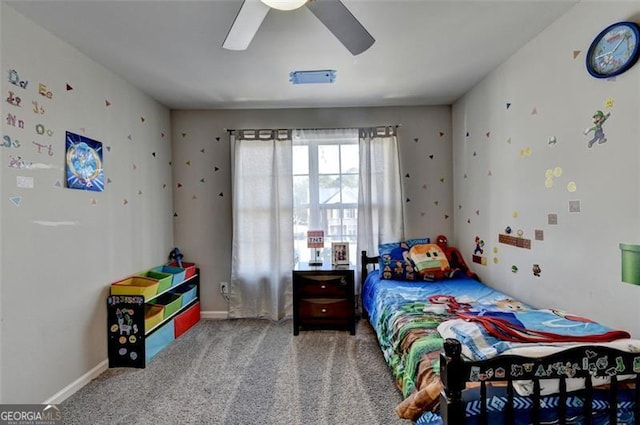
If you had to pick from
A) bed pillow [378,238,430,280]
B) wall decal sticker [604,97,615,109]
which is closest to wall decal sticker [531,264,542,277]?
bed pillow [378,238,430,280]

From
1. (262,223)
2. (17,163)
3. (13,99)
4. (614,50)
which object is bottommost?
(262,223)

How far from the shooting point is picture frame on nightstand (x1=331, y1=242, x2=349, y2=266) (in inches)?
125

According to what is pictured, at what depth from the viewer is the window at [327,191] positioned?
344 centimetres

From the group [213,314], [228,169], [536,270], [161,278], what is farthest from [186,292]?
[536,270]

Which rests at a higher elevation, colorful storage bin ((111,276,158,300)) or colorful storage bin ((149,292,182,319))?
colorful storage bin ((111,276,158,300))

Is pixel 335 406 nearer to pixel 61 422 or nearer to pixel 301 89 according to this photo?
pixel 61 422

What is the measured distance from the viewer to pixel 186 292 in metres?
3.16

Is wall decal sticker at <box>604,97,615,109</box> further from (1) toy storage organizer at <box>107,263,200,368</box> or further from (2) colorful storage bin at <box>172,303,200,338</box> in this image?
(2) colorful storage bin at <box>172,303,200,338</box>

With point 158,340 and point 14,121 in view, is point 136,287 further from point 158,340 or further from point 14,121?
point 14,121

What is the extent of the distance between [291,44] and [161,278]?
90.2 inches

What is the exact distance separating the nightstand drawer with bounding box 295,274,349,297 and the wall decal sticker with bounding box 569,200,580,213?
1827mm

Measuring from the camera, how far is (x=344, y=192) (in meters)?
3.47

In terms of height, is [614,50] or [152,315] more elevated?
[614,50]

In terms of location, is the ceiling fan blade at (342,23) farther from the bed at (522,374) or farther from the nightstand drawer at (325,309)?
the nightstand drawer at (325,309)
